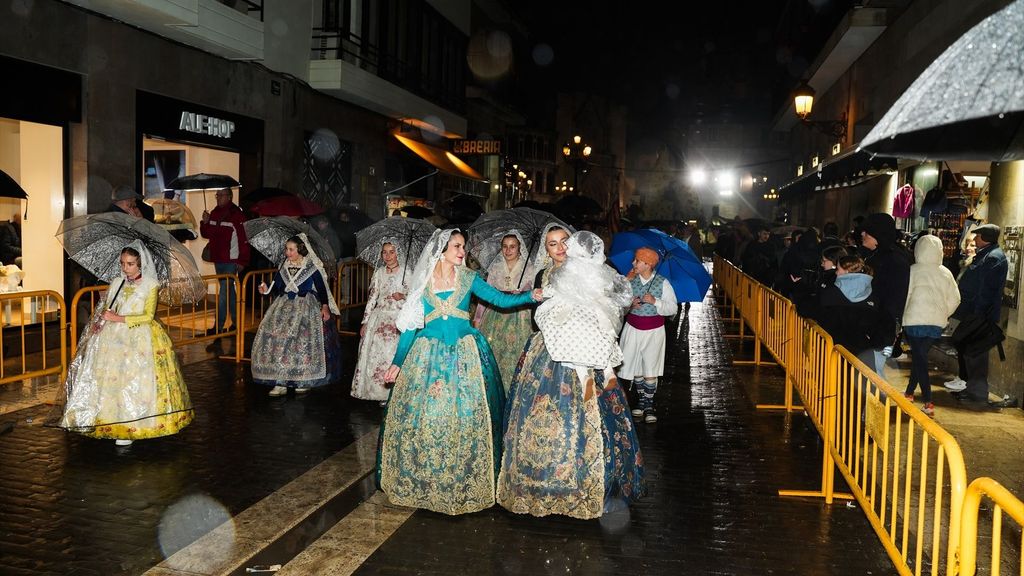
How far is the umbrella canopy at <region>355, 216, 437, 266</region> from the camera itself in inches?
353

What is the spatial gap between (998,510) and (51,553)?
193 inches

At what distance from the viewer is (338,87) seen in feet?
56.1

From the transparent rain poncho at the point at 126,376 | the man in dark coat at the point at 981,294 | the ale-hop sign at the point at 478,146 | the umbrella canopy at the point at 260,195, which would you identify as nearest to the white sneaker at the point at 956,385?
the man in dark coat at the point at 981,294

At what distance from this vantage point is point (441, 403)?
17.7 ft

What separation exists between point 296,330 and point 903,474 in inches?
246

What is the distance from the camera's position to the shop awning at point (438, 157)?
72.4 ft

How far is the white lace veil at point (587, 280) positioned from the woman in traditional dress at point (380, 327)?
3.58 meters

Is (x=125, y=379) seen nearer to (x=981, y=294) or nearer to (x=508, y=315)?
(x=508, y=315)

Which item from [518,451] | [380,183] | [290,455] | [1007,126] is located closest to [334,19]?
[380,183]

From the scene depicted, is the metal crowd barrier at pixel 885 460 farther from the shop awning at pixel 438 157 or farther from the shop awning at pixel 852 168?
the shop awning at pixel 438 157

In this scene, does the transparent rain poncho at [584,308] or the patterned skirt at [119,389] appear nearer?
the transparent rain poncho at [584,308]

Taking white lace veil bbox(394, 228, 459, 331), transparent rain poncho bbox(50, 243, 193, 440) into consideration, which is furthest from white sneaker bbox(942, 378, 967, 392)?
transparent rain poncho bbox(50, 243, 193, 440)

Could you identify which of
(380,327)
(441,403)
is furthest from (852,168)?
(441,403)

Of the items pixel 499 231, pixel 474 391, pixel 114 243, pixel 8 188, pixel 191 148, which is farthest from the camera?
pixel 191 148
